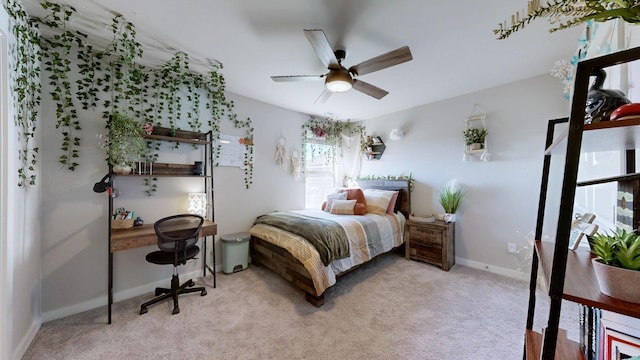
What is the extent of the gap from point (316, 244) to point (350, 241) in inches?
19.5

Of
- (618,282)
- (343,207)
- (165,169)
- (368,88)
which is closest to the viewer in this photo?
(618,282)

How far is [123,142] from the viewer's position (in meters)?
2.20

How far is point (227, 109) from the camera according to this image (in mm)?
Answer: 3176

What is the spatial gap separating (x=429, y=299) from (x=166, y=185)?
3237mm

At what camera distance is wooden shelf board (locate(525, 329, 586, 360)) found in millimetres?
882

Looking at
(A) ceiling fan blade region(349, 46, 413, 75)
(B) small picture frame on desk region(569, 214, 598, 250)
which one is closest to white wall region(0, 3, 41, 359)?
(A) ceiling fan blade region(349, 46, 413, 75)

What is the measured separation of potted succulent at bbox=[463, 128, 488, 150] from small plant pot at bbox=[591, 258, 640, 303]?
9.40ft

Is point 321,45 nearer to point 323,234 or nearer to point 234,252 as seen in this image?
point 323,234

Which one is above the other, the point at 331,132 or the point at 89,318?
the point at 331,132

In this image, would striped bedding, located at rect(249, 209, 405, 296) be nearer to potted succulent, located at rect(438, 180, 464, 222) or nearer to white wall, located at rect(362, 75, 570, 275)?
potted succulent, located at rect(438, 180, 464, 222)

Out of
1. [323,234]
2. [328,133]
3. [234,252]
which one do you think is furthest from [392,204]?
[234,252]

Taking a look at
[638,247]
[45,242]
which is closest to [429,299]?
[638,247]

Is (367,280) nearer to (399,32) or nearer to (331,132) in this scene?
(399,32)

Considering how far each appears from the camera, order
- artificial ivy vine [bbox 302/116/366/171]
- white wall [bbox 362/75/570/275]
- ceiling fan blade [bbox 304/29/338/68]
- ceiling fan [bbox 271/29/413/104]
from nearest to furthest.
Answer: ceiling fan blade [bbox 304/29/338/68] → ceiling fan [bbox 271/29/413/104] → white wall [bbox 362/75/570/275] → artificial ivy vine [bbox 302/116/366/171]
